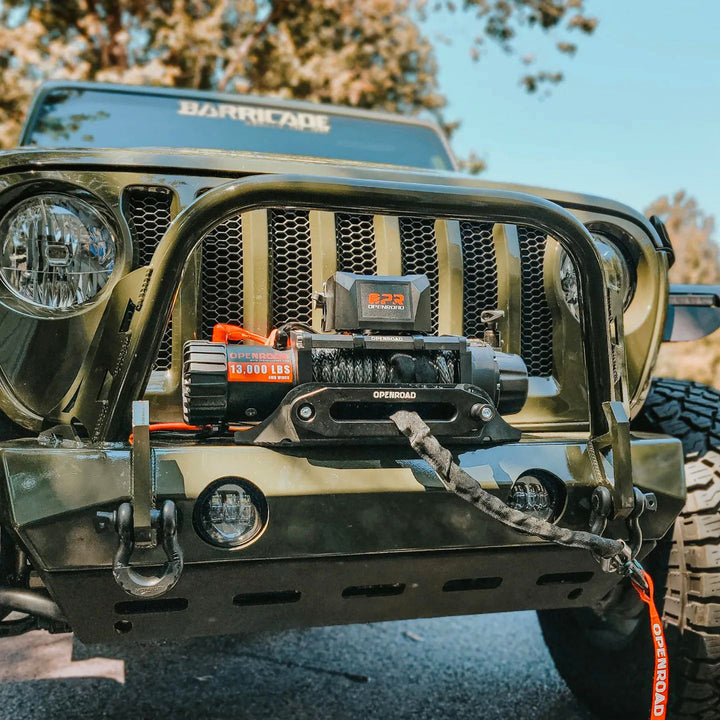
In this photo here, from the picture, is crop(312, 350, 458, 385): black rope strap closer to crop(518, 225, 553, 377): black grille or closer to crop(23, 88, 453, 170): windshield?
crop(518, 225, 553, 377): black grille

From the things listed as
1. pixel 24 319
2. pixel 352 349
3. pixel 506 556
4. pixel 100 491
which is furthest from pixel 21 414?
pixel 506 556

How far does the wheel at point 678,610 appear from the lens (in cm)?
223

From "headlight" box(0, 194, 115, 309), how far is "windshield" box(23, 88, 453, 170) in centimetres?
170

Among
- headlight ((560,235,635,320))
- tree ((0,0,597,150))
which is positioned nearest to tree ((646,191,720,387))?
headlight ((560,235,635,320))

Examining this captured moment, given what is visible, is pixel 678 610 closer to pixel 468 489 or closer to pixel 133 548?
pixel 468 489

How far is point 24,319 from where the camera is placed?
1900mm

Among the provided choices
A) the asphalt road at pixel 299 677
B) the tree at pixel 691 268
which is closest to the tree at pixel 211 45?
the tree at pixel 691 268

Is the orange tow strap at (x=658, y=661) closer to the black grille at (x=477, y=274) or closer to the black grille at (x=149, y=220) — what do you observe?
the black grille at (x=477, y=274)

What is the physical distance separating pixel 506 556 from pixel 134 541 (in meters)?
0.87

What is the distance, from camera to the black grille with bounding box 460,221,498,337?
2277 mm

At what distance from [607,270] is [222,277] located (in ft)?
3.60

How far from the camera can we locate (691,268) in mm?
24688

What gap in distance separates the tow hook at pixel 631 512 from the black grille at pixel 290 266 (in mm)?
875

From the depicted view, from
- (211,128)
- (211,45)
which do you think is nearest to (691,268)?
(211,45)
